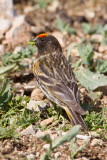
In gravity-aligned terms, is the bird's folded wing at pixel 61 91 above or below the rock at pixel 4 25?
below

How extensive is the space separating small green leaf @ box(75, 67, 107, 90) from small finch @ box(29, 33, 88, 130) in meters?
0.38

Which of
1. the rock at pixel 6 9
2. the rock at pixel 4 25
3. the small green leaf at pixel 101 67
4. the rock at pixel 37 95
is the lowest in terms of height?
the rock at pixel 37 95

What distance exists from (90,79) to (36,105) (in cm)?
123

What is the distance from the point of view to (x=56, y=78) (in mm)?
4777

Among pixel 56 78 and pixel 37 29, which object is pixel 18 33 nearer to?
pixel 37 29

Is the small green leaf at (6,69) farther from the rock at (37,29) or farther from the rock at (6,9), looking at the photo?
the rock at (6,9)

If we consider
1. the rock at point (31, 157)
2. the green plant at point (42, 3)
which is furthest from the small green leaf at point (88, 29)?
the rock at point (31, 157)

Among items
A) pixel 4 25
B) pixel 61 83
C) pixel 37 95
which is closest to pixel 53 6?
pixel 4 25

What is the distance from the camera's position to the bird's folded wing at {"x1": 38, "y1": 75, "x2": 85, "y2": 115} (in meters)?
4.21

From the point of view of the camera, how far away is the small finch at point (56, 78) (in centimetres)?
427

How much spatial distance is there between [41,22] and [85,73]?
3258mm

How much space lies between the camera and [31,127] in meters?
4.11

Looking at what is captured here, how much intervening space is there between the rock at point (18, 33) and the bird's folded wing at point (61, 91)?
2411mm

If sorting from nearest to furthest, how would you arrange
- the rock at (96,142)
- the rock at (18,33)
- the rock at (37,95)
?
the rock at (96,142) → the rock at (37,95) → the rock at (18,33)
